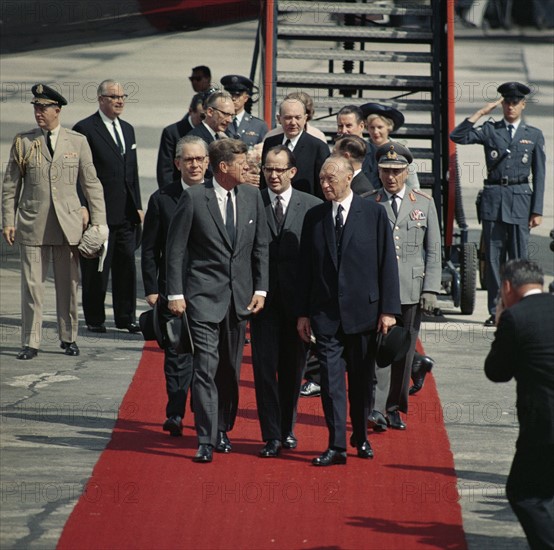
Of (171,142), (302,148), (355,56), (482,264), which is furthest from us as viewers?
(355,56)

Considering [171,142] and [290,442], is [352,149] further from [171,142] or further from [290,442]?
[171,142]

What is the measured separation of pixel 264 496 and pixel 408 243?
7.02 feet

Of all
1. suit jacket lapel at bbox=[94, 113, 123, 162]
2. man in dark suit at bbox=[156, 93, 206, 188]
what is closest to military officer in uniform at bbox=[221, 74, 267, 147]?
man in dark suit at bbox=[156, 93, 206, 188]

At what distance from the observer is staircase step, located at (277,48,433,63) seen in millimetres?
13984

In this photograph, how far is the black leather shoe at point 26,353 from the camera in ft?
35.4

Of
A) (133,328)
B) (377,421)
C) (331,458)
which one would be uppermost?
(331,458)

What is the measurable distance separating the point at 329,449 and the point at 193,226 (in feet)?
4.94

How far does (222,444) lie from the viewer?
839cm

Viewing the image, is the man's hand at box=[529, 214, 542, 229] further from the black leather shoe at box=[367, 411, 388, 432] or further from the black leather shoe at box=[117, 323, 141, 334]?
the black leather shoe at box=[367, 411, 388, 432]

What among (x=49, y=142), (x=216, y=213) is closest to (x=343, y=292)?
(x=216, y=213)

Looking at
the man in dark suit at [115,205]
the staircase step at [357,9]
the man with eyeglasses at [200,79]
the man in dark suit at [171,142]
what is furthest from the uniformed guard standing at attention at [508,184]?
the man in dark suit at [115,205]

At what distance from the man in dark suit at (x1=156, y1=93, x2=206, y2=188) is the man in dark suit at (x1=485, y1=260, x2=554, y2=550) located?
224 inches

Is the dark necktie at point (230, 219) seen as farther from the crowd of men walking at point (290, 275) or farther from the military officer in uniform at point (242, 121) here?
the military officer in uniform at point (242, 121)

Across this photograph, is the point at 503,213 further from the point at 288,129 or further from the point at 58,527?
the point at 58,527
